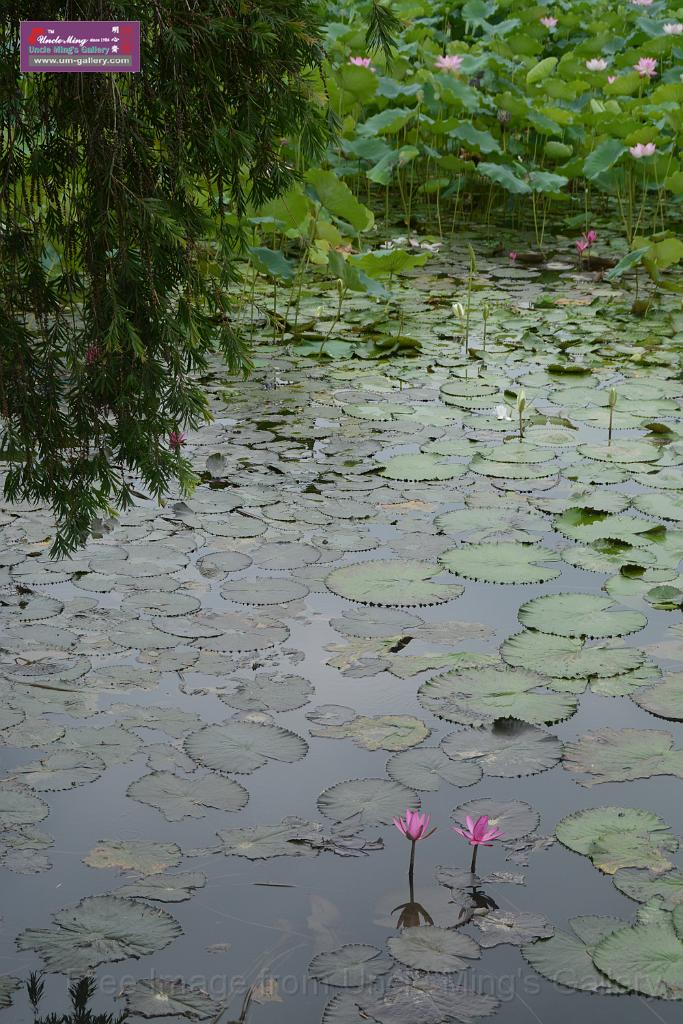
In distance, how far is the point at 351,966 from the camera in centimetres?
130

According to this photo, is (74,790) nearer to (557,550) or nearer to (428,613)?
(428,613)

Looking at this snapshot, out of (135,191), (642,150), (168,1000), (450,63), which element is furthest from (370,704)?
(450,63)

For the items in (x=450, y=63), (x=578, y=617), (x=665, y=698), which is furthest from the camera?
(x=450, y=63)

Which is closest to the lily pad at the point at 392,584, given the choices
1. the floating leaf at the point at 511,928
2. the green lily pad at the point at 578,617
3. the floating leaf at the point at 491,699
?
the green lily pad at the point at 578,617

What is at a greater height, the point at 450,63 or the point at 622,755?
the point at 450,63

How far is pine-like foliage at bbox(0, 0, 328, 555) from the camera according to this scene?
1.67 meters

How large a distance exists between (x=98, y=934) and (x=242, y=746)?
0.43 m

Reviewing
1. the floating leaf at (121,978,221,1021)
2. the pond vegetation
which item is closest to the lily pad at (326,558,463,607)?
the pond vegetation

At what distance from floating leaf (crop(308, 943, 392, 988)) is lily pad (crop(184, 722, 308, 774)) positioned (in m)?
0.39

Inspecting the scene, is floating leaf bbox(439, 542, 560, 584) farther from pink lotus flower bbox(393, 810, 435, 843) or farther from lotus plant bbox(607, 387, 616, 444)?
pink lotus flower bbox(393, 810, 435, 843)

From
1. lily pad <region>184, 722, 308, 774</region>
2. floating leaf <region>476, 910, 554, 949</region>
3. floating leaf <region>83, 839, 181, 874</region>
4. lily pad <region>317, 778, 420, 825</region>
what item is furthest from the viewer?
lily pad <region>184, 722, 308, 774</region>

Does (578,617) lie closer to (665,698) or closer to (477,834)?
(665,698)

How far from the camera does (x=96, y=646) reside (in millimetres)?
A: 1995

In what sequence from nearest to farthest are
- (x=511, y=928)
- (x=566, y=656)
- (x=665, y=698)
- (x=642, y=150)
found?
(x=511, y=928)
(x=665, y=698)
(x=566, y=656)
(x=642, y=150)
